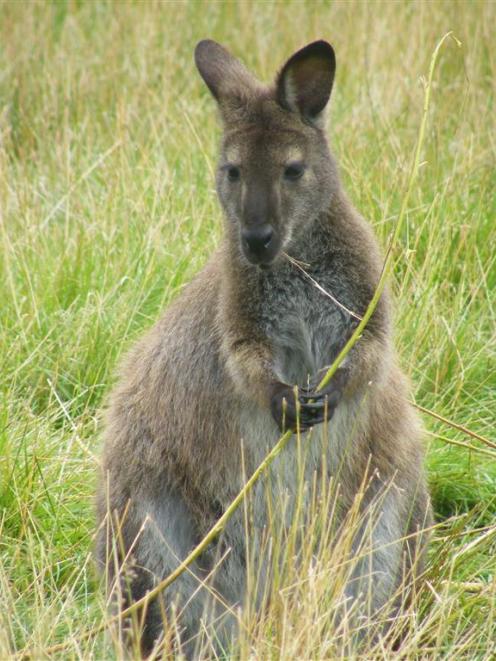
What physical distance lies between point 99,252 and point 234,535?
7.08ft

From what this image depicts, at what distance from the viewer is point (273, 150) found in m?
4.10

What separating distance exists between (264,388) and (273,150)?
2.39 ft

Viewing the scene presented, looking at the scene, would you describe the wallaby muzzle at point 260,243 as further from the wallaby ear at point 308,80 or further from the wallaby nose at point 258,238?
the wallaby ear at point 308,80

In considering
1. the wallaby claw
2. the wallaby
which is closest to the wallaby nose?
the wallaby

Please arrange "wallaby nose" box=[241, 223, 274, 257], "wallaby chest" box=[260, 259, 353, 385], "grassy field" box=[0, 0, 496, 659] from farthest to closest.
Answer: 1. "grassy field" box=[0, 0, 496, 659]
2. "wallaby chest" box=[260, 259, 353, 385]
3. "wallaby nose" box=[241, 223, 274, 257]

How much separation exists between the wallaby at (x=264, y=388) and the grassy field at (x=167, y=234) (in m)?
0.24

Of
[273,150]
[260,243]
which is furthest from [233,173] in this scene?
[260,243]

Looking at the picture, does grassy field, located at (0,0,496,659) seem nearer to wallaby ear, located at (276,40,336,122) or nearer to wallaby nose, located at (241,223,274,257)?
wallaby nose, located at (241,223,274,257)

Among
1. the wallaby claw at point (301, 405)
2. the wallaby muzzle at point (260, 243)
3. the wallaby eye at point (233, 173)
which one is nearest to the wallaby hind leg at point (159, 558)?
the wallaby claw at point (301, 405)

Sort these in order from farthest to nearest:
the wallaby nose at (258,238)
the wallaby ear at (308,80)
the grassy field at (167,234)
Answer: the grassy field at (167,234), the wallaby ear at (308,80), the wallaby nose at (258,238)

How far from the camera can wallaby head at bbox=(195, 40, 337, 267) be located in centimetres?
400

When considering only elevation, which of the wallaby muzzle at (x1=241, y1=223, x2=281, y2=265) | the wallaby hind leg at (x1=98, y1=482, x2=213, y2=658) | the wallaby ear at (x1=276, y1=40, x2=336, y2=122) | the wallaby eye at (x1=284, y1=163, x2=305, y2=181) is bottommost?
the wallaby hind leg at (x1=98, y1=482, x2=213, y2=658)

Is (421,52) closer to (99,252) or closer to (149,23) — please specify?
(149,23)

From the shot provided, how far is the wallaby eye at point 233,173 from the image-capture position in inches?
164
